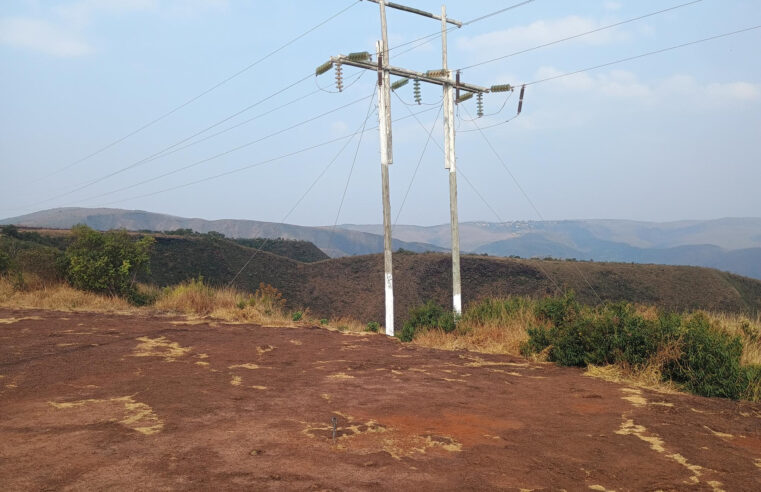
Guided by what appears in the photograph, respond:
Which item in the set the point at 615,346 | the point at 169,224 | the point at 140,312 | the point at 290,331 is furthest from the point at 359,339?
the point at 169,224

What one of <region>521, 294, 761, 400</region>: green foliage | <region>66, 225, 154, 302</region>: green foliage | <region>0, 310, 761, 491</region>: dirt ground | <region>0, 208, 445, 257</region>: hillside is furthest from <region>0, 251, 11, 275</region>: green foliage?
<region>0, 208, 445, 257</region>: hillside

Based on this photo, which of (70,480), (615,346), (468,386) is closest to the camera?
(70,480)

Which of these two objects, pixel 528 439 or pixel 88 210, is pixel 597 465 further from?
pixel 88 210

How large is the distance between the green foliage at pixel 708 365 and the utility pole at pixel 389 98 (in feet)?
27.2

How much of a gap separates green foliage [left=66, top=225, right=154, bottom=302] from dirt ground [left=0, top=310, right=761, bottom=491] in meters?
7.96

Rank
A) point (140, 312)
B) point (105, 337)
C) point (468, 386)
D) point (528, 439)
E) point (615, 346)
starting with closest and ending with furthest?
1. point (528, 439)
2. point (468, 386)
3. point (615, 346)
4. point (105, 337)
5. point (140, 312)

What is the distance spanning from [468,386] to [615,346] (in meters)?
3.33

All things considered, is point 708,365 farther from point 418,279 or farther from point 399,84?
point 418,279

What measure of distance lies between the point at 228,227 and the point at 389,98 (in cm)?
15595

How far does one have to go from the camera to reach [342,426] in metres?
6.06

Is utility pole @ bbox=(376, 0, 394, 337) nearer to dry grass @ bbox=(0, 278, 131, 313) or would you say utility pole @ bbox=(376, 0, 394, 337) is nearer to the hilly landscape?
dry grass @ bbox=(0, 278, 131, 313)

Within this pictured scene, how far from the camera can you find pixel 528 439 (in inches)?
229

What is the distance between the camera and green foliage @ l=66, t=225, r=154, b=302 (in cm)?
1805

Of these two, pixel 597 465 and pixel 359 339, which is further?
pixel 359 339
